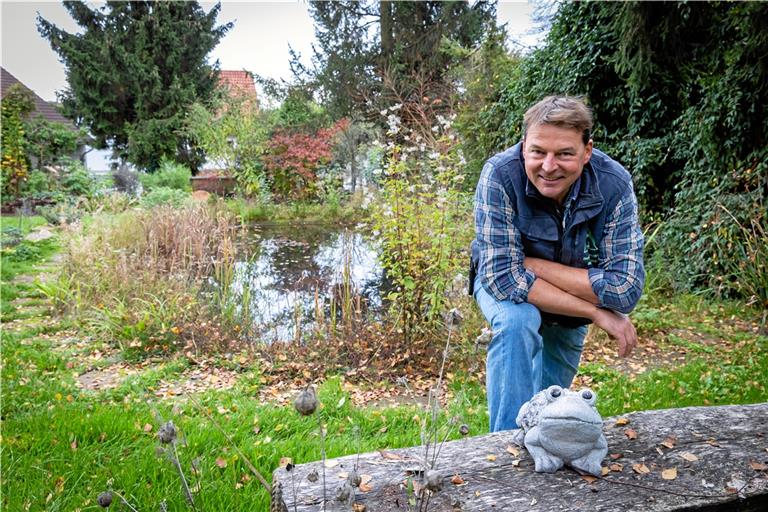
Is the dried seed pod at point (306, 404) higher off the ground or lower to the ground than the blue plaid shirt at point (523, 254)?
lower

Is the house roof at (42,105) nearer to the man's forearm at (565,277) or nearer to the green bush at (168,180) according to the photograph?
the green bush at (168,180)

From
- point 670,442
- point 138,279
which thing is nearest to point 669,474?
point 670,442

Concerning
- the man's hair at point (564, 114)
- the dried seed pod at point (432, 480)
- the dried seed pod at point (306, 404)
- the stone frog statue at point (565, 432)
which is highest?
the man's hair at point (564, 114)

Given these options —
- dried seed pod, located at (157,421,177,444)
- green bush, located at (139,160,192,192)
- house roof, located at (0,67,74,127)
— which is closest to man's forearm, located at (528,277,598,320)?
dried seed pod, located at (157,421,177,444)

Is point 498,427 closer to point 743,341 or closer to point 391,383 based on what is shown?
point 391,383

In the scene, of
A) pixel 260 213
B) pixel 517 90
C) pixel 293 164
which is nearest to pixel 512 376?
pixel 517 90

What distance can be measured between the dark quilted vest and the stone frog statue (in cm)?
74

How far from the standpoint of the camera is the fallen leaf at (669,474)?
156cm

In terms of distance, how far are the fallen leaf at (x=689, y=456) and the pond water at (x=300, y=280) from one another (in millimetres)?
3150

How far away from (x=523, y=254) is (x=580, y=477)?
90cm

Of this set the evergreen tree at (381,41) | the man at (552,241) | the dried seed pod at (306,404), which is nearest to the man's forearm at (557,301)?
the man at (552,241)

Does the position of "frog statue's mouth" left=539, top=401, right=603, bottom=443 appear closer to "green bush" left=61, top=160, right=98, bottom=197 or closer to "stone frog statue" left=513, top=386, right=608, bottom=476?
"stone frog statue" left=513, top=386, right=608, bottom=476

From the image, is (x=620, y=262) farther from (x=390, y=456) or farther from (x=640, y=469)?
(x=390, y=456)

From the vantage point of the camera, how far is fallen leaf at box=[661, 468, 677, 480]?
1560 millimetres
